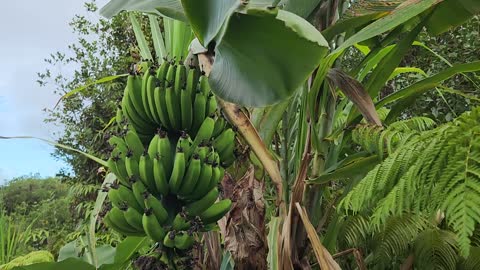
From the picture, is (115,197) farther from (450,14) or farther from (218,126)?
(450,14)

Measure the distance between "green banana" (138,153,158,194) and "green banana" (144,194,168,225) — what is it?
1.3 inches

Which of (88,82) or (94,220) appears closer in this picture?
(94,220)

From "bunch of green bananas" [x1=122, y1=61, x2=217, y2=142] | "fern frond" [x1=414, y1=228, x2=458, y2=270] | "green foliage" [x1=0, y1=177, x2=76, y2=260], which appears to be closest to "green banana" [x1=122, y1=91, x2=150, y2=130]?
"bunch of green bananas" [x1=122, y1=61, x2=217, y2=142]

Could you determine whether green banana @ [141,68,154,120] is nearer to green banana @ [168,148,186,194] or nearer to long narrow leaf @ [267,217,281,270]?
green banana @ [168,148,186,194]

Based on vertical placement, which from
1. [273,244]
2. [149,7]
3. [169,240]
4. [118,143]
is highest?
[149,7]

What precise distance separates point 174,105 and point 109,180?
221 mm

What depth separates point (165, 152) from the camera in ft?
3.13

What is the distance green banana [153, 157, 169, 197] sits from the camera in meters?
0.93

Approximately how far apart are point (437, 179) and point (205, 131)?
0.49 metres

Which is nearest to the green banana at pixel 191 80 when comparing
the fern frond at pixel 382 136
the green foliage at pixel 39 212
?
the fern frond at pixel 382 136

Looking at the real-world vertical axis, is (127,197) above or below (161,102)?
below

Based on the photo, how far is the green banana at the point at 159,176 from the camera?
0.93 m

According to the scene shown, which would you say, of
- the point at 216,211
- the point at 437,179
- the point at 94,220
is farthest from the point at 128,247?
the point at 437,179

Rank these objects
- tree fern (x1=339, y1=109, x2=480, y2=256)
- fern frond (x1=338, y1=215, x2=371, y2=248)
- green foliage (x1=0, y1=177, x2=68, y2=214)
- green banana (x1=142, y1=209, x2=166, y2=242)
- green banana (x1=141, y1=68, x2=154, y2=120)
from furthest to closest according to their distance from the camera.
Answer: green foliage (x1=0, y1=177, x2=68, y2=214) < fern frond (x1=338, y1=215, x2=371, y2=248) < green banana (x1=141, y1=68, x2=154, y2=120) < green banana (x1=142, y1=209, x2=166, y2=242) < tree fern (x1=339, y1=109, x2=480, y2=256)
